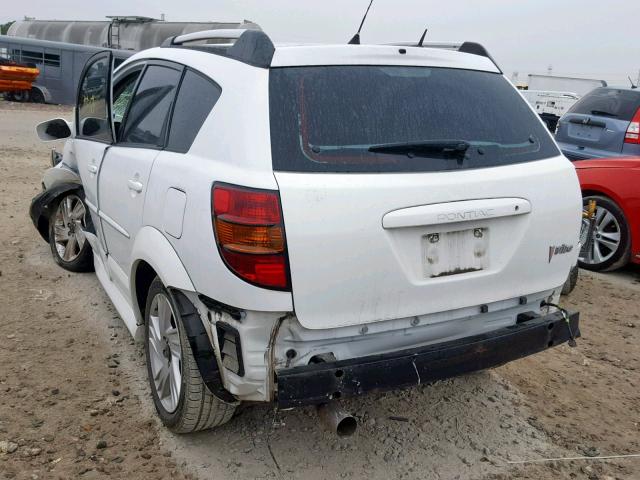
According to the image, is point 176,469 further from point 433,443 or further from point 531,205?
point 531,205

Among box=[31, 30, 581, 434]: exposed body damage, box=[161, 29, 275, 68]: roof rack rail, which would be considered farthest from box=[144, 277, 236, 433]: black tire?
box=[161, 29, 275, 68]: roof rack rail

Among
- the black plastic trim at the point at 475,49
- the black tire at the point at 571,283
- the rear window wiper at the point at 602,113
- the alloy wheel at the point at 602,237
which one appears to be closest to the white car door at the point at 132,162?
the black plastic trim at the point at 475,49

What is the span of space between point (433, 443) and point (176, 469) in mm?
1241

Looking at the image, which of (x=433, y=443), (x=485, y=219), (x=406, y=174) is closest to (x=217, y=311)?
(x=406, y=174)

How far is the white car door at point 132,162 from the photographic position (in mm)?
3105

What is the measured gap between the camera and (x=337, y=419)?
95.6 inches

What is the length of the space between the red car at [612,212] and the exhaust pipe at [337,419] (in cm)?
418

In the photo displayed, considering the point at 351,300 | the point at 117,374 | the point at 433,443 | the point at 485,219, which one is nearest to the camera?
the point at 351,300

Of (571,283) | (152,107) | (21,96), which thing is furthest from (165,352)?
(21,96)

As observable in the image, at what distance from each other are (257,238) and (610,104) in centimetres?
650

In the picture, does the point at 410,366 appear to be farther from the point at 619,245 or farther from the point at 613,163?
the point at 613,163

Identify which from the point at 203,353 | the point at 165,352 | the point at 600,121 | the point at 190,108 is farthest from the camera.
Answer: the point at 600,121

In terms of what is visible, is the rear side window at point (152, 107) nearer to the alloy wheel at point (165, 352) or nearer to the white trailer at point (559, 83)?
the alloy wheel at point (165, 352)

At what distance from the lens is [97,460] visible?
9.22 feet
